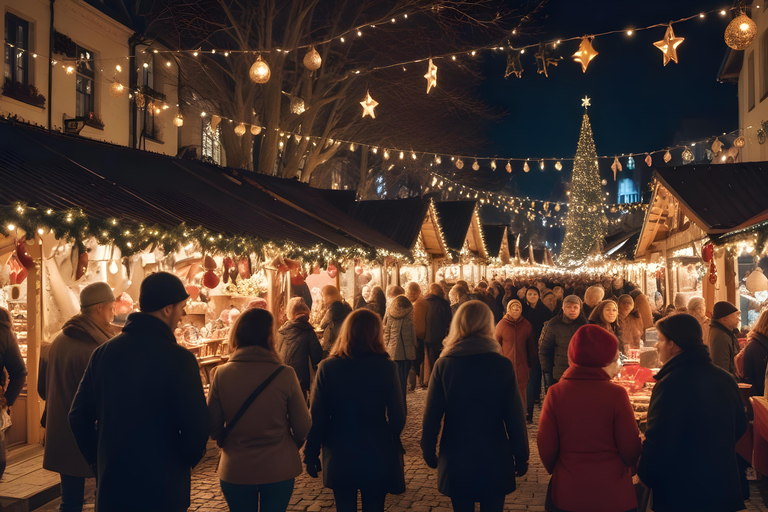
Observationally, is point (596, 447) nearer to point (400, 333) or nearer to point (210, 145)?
point (400, 333)

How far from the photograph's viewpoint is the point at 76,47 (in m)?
14.2

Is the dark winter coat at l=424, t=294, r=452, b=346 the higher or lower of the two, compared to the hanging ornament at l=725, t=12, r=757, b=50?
lower

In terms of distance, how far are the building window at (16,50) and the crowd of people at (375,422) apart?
34.8 ft

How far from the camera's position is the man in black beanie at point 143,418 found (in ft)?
10.5

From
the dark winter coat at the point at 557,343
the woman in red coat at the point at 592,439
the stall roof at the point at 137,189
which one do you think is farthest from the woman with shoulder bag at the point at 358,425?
the dark winter coat at the point at 557,343

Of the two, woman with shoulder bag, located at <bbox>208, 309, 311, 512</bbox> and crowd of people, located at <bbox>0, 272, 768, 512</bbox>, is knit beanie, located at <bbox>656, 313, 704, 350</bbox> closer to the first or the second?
crowd of people, located at <bbox>0, 272, 768, 512</bbox>

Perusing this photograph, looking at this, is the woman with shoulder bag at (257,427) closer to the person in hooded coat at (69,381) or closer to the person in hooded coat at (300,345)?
the person in hooded coat at (69,381)

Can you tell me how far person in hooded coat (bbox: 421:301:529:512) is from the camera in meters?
3.83

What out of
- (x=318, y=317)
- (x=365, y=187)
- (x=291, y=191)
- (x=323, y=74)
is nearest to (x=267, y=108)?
(x=323, y=74)

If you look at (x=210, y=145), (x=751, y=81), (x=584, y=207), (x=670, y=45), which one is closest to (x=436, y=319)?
(x=670, y=45)

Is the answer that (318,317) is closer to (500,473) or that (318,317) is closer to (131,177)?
(131,177)

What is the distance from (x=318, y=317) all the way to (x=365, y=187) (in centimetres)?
1630

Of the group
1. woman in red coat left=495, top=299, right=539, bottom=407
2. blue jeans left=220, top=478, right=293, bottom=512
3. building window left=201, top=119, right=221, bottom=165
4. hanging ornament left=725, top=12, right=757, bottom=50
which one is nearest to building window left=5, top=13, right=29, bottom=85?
building window left=201, top=119, right=221, bottom=165

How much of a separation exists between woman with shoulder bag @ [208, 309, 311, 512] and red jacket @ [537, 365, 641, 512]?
1.46 metres
